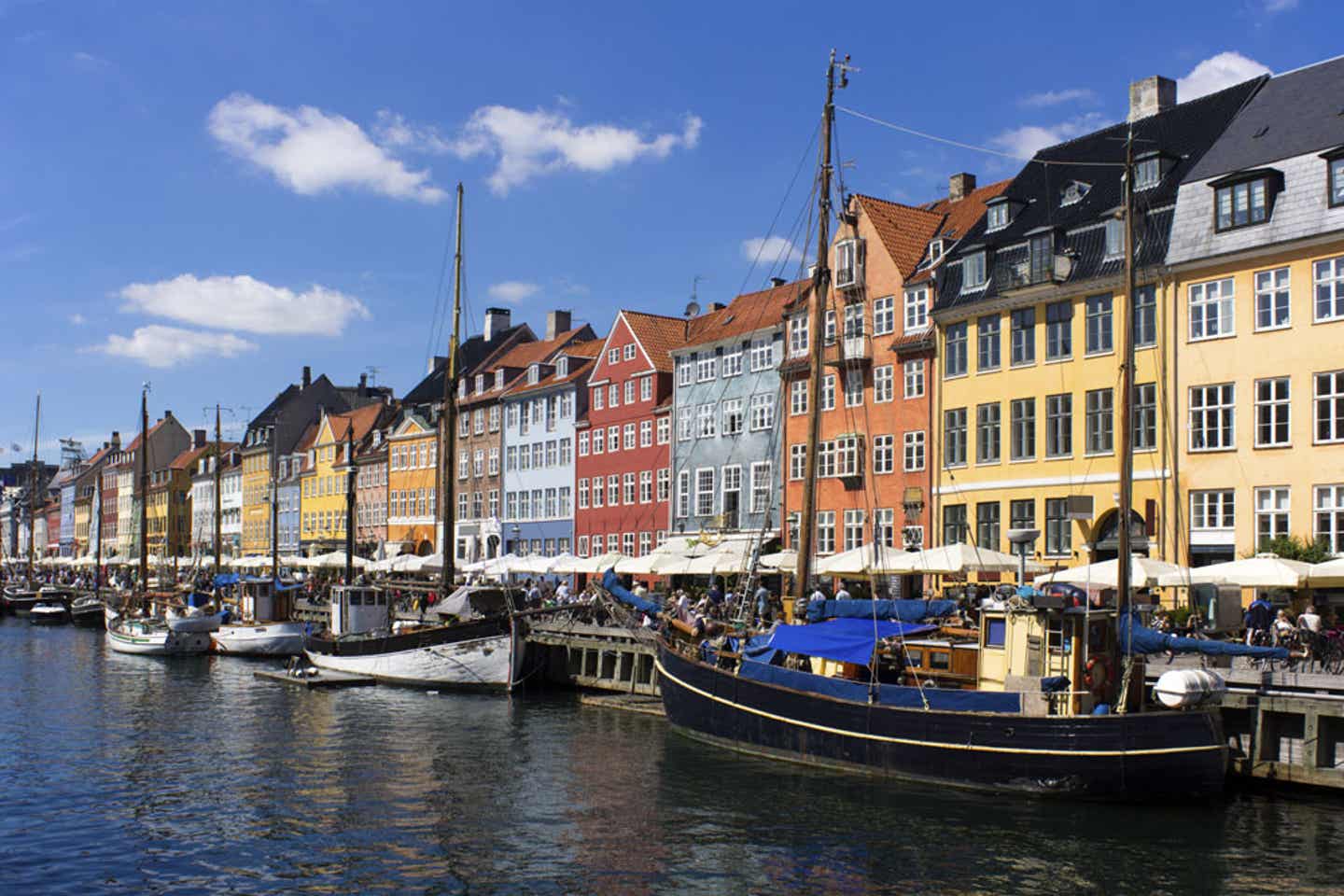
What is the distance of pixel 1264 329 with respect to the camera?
38.4 metres

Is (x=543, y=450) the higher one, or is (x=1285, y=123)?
(x=1285, y=123)

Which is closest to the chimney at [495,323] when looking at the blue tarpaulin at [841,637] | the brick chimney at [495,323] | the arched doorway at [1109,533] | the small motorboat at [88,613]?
the brick chimney at [495,323]

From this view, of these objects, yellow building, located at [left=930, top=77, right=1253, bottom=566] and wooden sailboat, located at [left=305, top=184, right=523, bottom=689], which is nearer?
yellow building, located at [left=930, top=77, right=1253, bottom=566]

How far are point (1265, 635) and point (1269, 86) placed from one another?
21080 millimetres

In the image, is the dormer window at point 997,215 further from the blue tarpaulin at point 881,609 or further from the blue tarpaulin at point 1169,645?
the blue tarpaulin at point 1169,645

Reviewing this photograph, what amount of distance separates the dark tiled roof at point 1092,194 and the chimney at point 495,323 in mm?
47652

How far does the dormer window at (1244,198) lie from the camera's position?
126 ft

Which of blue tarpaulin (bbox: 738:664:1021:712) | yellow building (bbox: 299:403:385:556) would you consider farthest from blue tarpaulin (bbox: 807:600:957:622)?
yellow building (bbox: 299:403:385:556)

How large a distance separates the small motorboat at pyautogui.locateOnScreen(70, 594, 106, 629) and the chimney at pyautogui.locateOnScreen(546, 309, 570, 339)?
1284 inches

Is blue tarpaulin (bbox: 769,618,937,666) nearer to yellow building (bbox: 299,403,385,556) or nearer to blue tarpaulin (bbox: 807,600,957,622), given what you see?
blue tarpaulin (bbox: 807,600,957,622)

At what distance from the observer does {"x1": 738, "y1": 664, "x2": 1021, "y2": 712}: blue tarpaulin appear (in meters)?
24.4

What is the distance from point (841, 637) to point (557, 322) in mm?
60484

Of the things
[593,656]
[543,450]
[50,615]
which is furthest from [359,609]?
[50,615]

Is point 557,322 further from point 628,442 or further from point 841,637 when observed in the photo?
point 841,637
